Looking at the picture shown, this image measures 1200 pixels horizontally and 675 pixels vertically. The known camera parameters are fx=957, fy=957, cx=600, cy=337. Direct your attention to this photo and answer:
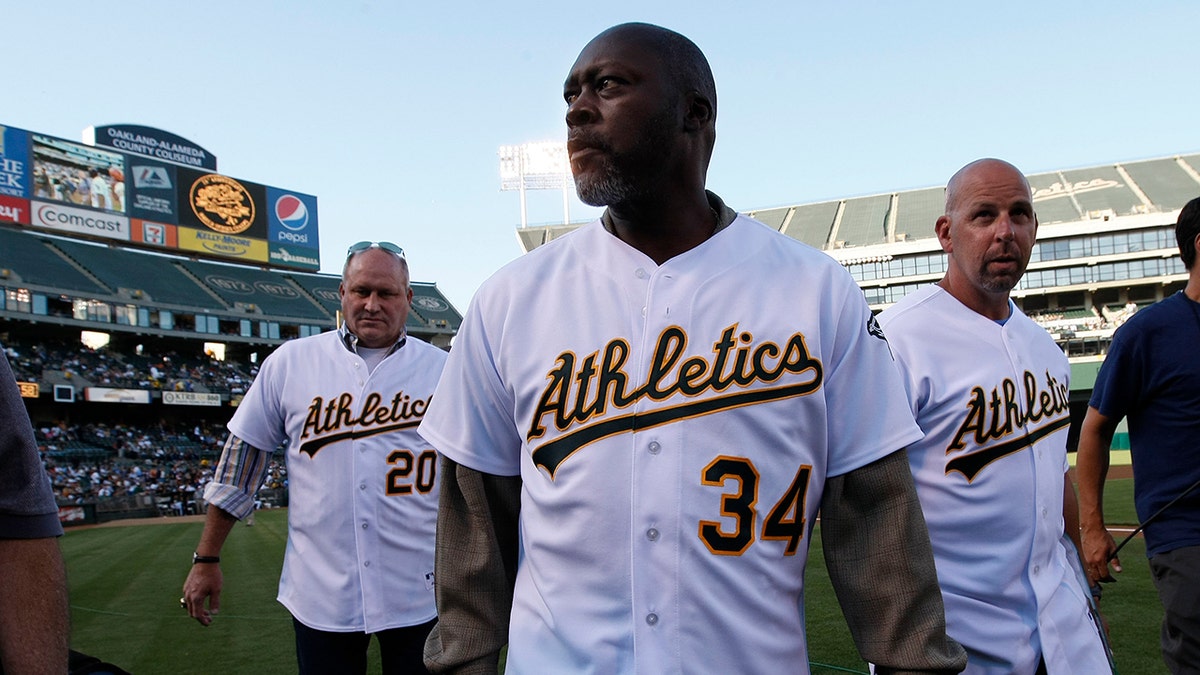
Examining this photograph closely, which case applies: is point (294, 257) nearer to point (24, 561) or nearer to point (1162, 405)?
point (1162, 405)

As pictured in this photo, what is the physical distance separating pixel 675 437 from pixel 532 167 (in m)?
66.7

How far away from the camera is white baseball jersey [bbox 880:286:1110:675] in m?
2.80

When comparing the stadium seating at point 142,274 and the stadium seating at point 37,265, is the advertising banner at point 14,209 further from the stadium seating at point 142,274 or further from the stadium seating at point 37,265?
the stadium seating at point 142,274

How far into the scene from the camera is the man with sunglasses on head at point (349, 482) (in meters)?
4.14

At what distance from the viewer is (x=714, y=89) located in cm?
210

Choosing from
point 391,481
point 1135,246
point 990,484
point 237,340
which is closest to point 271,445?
point 391,481

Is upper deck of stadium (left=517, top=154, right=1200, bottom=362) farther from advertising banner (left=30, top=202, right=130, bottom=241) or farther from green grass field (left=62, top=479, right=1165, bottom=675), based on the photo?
green grass field (left=62, top=479, right=1165, bottom=675)

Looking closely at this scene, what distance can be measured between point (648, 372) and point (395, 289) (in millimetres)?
2972

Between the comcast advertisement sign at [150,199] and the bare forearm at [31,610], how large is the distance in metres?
47.5

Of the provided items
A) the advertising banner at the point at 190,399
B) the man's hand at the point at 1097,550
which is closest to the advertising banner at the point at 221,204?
the advertising banner at the point at 190,399

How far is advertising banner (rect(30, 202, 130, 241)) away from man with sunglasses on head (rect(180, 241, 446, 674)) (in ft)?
149

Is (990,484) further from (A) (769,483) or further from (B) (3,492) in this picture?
(B) (3,492)

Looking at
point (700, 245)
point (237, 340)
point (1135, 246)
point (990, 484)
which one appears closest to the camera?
point (700, 245)

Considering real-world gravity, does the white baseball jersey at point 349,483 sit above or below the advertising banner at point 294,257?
below
